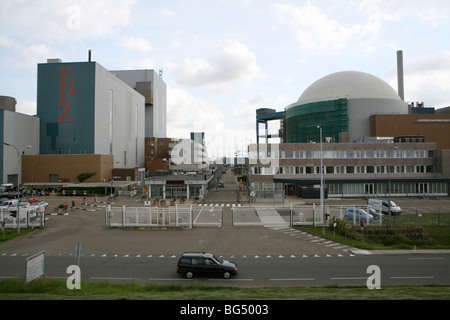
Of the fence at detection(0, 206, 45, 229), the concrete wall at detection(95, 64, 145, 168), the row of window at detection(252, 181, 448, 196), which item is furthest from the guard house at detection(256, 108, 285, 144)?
the fence at detection(0, 206, 45, 229)

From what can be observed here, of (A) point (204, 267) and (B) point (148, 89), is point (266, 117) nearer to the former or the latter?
(B) point (148, 89)

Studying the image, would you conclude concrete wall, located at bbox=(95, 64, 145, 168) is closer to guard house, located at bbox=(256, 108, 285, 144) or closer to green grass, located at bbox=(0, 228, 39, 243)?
green grass, located at bbox=(0, 228, 39, 243)

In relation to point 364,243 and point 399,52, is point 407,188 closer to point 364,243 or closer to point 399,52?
point 364,243

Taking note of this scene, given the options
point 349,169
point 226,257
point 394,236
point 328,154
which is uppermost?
point 328,154

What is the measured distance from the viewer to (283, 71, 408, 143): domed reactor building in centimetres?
7169

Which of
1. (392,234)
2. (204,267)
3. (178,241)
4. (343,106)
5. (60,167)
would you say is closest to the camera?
(204,267)

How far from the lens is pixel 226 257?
17281 millimetres

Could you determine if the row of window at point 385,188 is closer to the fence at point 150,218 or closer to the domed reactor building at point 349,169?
the domed reactor building at point 349,169

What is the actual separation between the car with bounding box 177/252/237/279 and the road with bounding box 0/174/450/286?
347mm

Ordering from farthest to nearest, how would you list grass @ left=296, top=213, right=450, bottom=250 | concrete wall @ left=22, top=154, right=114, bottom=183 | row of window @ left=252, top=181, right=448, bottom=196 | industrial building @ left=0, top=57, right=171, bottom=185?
concrete wall @ left=22, top=154, right=114, bottom=183
industrial building @ left=0, top=57, right=171, bottom=185
row of window @ left=252, top=181, right=448, bottom=196
grass @ left=296, top=213, right=450, bottom=250

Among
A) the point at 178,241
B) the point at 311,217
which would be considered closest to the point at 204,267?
the point at 178,241

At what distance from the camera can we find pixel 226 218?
30.1 m

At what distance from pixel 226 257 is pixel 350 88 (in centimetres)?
7092

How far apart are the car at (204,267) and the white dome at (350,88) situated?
69.9m
